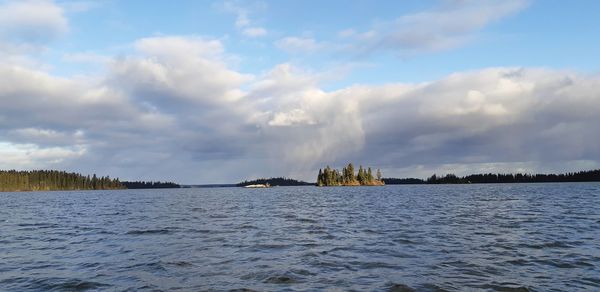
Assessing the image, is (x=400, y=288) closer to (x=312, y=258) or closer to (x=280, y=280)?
(x=280, y=280)

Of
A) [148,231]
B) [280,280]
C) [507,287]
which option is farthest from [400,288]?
[148,231]

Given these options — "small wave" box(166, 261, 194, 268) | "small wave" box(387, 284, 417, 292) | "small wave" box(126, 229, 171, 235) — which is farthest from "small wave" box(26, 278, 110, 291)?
"small wave" box(126, 229, 171, 235)

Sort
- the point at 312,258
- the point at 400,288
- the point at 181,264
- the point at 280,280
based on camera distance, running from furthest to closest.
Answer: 1. the point at 312,258
2. the point at 181,264
3. the point at 280,280
4. the point at 400,288

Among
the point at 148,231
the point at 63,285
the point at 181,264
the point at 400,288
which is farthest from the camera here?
the point at 148,231

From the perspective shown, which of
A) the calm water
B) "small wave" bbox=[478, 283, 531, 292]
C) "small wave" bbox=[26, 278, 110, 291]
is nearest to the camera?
"small wave" bbox=[478, 283, 531, 292]

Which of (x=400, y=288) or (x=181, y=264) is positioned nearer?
(x=400, y=288)

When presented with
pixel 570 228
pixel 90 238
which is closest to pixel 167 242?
pixel 90 238

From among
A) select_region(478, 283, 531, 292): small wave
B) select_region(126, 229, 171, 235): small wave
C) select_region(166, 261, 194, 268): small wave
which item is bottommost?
select_region(478, 283, 531, 292): small wave

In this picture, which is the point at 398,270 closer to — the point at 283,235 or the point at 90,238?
the point at 283,235

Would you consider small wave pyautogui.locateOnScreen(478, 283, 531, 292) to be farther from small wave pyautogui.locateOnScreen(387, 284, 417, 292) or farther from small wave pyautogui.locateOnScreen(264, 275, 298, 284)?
small wave pyautogui.locateOnScreen(264, 275, 298, 284)

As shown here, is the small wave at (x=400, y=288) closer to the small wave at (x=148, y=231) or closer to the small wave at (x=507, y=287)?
the small wave at (x=507, y=287)

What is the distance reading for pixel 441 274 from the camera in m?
21.6

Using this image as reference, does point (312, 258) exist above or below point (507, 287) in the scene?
above

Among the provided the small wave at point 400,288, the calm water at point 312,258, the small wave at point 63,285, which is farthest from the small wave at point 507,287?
the small wave at point 63,285
